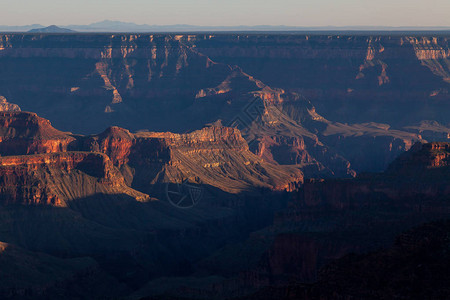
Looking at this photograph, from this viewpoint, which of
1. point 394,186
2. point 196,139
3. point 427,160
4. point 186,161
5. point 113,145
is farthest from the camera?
point 196,139

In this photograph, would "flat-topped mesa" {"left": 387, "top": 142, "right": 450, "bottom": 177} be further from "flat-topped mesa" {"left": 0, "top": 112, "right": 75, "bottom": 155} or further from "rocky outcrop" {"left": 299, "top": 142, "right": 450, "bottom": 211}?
"flat-topped mesa" {"left": 0, "top": 112, "right": 75, "bottom": 155}

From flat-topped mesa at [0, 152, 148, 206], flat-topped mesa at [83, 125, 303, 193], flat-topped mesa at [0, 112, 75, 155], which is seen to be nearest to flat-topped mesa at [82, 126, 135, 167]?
flat-topped mesa at [83, 125, 303, 193]

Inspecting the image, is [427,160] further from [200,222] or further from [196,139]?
[196,139]

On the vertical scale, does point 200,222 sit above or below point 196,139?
below

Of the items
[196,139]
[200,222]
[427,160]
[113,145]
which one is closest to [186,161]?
[196,139]

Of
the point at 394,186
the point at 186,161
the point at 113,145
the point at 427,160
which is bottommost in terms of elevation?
the point at 186,161

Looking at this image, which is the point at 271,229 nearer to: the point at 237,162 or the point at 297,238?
the point at 297,238

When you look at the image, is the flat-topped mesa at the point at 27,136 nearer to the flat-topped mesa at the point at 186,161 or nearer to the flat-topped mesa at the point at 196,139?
the flat-topped mesa at the point at 186,161

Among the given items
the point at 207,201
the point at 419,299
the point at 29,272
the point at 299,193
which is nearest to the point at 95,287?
the point at 29,272

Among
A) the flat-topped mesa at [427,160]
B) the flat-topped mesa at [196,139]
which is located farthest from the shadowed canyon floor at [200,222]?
the flat-topped mesa at [196,139]
